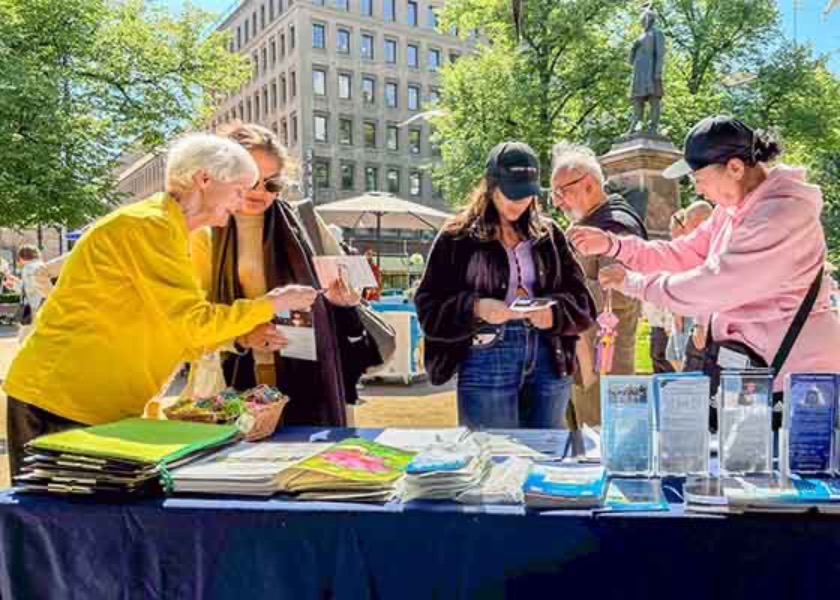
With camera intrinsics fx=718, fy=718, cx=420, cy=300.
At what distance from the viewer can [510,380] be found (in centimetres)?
237

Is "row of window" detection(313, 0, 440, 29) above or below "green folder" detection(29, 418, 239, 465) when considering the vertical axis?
above

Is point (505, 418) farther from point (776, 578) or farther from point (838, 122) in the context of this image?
point (838, 122)

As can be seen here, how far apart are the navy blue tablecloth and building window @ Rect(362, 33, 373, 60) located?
4179 cm

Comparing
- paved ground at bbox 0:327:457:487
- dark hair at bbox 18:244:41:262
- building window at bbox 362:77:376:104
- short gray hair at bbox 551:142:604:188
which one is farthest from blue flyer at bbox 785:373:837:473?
building window at bbox 362:77:376:104

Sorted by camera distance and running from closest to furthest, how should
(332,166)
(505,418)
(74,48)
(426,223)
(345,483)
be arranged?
(345,483)
(505,418)
(426,223)
(74,48)
(332,166)

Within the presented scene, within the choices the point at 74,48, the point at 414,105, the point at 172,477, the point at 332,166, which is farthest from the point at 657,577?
the point at 414,105

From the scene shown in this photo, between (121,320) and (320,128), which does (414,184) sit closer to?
(320,128)

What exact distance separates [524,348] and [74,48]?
52.1 ft

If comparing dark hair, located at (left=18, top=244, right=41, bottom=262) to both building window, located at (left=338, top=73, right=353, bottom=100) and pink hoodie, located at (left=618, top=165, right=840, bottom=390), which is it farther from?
building window, located at (left=338, top=73, right=353, bottom=100)

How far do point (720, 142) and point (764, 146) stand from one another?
144 mm

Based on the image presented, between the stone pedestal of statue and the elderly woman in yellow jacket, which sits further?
the stone pedestal of statue

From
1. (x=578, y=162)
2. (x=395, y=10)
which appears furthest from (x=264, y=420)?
(x=395, y=10)

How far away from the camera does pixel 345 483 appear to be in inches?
57.1

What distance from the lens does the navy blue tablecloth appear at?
1286 mm
